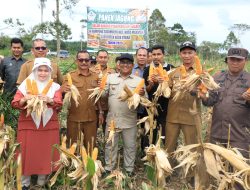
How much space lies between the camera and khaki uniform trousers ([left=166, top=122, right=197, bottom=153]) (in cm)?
435

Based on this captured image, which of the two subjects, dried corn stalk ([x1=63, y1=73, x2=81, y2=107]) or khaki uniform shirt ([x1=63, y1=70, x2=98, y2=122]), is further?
khaki uniform shirt ([x1=63, y1=70, x2=98, y2=122])

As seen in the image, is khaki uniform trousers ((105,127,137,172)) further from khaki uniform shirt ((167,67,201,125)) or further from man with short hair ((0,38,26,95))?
man with short hair ((0,38,26,95))

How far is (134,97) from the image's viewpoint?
4172 mm

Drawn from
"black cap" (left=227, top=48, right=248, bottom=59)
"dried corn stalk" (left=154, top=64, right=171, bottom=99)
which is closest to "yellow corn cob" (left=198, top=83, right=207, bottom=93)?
"black cap" (left=227, top=48, right=248, bottom=59)

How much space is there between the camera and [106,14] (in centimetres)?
945

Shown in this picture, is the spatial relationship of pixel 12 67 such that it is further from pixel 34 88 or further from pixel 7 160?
pixel 7 160

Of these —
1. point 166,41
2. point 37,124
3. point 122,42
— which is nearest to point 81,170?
point 37,124

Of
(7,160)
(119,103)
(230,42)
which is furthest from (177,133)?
(230,42)

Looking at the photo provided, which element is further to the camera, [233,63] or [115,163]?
[115,163]

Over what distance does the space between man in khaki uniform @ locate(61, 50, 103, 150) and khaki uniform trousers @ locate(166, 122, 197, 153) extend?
3.14ft

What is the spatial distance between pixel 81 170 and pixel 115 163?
7.53 ft

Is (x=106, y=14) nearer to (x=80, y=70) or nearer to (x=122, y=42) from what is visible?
(x=122, y=42)

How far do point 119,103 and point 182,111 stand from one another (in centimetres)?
79

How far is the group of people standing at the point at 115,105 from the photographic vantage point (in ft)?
11.5
